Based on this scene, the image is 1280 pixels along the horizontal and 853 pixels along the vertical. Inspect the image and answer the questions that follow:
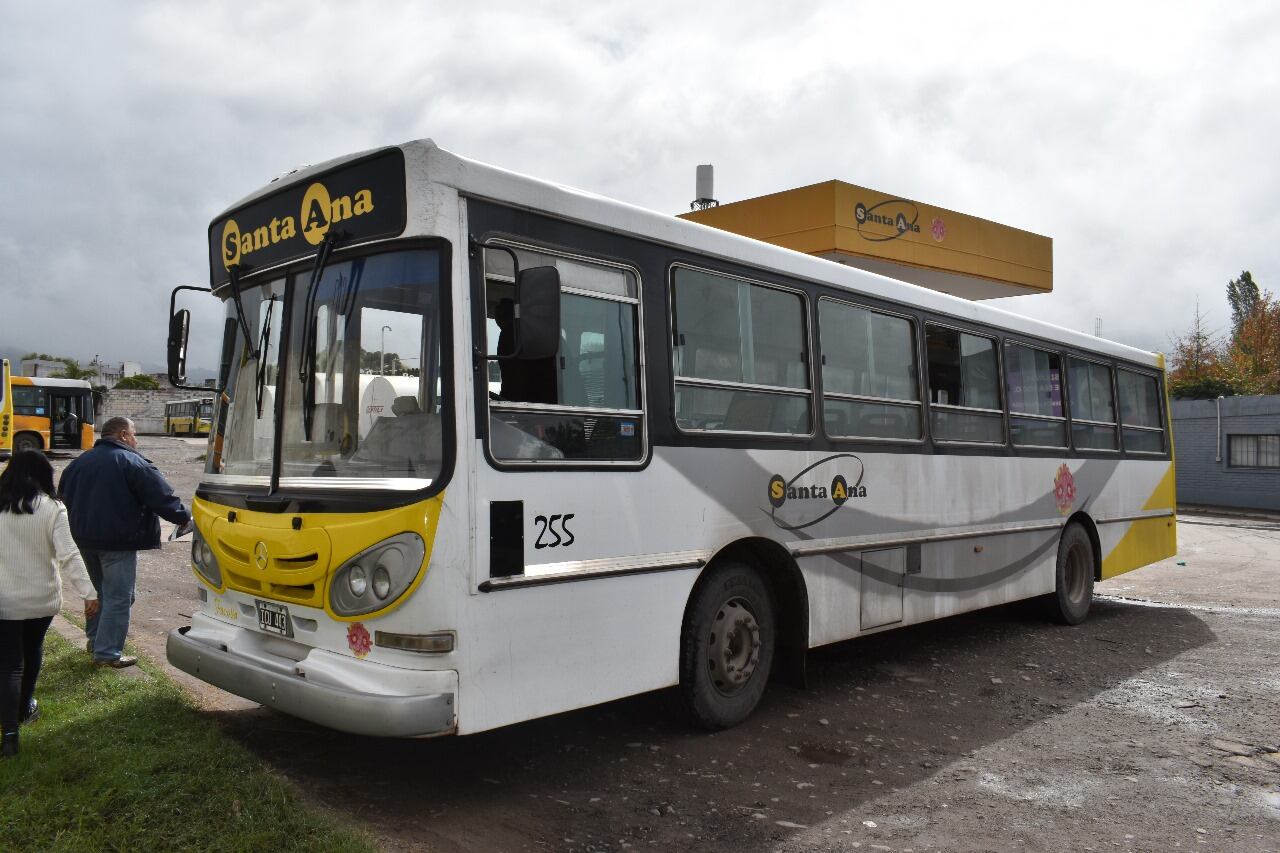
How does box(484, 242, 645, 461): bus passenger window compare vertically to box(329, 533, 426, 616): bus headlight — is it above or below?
above

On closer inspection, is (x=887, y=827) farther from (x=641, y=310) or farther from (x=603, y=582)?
(x=641, y=310)

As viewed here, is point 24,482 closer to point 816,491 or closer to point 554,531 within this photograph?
point 554,531

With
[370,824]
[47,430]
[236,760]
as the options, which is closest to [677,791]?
[370,824]

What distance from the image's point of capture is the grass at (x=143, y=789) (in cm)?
391

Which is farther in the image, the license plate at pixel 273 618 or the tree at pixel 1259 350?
the tree at pixel 1259 350

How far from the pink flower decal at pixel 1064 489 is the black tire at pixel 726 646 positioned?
4.51 m

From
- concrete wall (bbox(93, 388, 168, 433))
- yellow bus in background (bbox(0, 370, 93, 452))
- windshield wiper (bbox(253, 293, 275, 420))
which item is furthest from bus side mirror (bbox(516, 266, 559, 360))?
concrete wall (bbox(93, 388, 168, 433))

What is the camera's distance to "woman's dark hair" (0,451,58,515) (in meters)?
5.14

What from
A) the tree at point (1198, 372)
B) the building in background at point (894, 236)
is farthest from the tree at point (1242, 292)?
the building in background at point (894, 236)

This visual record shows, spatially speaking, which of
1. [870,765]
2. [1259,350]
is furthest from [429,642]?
[1259,350]

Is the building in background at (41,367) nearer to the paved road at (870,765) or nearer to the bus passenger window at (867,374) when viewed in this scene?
the bus passenger window at (867,374)

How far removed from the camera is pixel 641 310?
5.31 metres

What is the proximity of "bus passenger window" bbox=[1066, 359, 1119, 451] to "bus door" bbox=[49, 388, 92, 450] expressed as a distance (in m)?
34.8

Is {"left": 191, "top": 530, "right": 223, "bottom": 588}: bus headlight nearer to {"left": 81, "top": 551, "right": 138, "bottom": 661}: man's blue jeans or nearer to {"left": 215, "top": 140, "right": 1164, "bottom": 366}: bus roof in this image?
{"left": 81, "top": 551, "right": 138, "bottom": 661}: man's blue jeans
